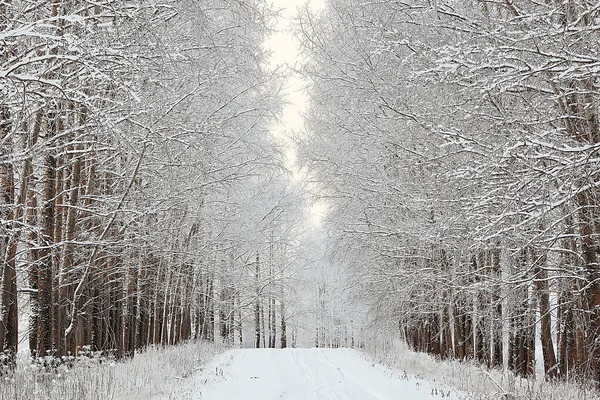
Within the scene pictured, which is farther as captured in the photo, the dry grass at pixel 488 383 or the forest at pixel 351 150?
the dry grass at pixel 488 383

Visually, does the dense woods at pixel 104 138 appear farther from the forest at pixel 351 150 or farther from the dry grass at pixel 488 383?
the dry grass at pixel 488 383

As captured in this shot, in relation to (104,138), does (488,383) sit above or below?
below

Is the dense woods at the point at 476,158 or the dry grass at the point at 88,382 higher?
the dense woods at the point at 476,158

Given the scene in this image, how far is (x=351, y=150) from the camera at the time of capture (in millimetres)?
16188

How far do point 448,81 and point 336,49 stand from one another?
5956 millimetres

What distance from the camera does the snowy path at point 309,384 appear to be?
9.02m

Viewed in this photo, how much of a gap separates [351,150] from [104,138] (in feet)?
25.5

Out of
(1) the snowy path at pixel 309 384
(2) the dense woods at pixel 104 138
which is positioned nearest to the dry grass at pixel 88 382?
(2) the dense woods at pixel 104 138

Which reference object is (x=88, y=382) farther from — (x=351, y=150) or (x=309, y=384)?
(x=351, y=150)

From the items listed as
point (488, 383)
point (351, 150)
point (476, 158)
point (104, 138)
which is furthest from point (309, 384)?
point (351, 150)

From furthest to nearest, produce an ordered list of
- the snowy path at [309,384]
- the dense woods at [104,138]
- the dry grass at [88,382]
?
1. the snowy path at [309,384]
2. the dry grass at [88,382]
3. the dense woods at [104,138]

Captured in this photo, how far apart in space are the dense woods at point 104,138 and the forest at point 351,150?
68 mm

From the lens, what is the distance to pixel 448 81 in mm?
7059

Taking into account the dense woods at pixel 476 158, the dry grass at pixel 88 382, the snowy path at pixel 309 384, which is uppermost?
the dense woods at pixel 476 158
